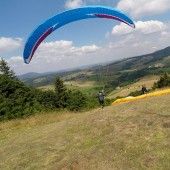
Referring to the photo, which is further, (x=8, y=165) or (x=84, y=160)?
(x=8, y=165)

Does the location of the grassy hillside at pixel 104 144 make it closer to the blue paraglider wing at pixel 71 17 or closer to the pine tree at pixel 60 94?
the blue paraglider wing at pixel 71 17

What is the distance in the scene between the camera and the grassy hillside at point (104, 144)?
436 inches

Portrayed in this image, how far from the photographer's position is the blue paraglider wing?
19.7 m

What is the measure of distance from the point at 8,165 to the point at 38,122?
35.1ft

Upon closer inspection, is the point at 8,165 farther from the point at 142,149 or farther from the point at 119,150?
the point at 142,149

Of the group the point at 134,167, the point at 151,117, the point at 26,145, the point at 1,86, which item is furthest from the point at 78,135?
the point at 1,86

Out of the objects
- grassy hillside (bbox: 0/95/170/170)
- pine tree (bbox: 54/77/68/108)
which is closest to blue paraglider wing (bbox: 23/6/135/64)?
grassy hillside (bbox: 0/95/170/170)

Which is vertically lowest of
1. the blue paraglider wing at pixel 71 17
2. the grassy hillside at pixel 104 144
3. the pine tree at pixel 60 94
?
the pine tree at pixel 60 94

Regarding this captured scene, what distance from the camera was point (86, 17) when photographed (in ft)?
68.8

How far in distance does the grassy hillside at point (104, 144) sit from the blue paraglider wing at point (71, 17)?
7.46m

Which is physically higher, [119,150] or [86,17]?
[86,17]

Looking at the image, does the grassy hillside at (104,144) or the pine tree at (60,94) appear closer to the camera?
the grassy hillside at (104,144)

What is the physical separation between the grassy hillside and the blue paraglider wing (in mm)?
7464

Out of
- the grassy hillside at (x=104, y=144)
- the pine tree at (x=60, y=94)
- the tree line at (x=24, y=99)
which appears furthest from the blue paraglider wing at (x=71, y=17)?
the pine tree at (x=60, y=94)
